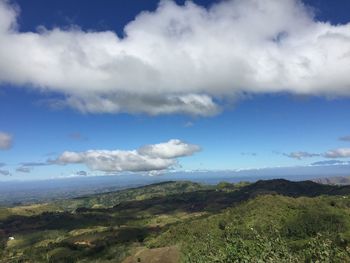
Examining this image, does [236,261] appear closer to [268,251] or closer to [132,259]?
[268,251]

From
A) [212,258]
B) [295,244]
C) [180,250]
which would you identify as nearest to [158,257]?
[180,250]

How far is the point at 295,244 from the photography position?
180 meters

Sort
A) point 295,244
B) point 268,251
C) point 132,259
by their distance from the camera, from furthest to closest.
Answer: point 132,259 < point 295,244 < point 268,251

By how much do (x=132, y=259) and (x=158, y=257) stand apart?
69.3 feet

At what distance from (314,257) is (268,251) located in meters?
6.60

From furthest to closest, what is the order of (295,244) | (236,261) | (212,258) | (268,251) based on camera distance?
(295,244) < (212,258) < (236,261) < (268,251)

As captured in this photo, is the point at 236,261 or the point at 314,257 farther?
the point at 236,261

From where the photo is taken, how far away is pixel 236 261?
59.6m

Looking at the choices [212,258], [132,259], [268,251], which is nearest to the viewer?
[268,251]

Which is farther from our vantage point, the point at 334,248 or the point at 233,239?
the point at 233,239

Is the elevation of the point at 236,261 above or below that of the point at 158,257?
above

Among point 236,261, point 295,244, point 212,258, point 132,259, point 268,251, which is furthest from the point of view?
point 132,259

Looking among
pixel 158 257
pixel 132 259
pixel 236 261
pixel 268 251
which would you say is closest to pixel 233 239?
pixel 236 261

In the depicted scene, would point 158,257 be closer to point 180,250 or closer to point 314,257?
point 180,250
